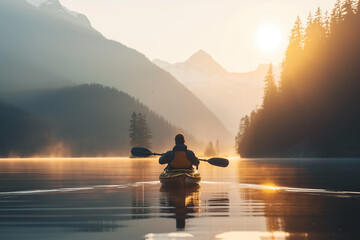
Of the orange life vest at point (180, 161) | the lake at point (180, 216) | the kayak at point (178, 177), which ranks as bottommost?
the lake at point (180, 216)

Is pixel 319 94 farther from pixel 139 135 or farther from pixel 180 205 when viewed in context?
pixel 180 205

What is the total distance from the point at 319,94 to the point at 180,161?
9101 centimetres

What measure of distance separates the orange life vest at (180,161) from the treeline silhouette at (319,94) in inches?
2973

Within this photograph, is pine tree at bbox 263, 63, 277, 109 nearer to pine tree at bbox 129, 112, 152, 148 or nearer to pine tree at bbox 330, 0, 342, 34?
pine tree at bbox 330, 0, 342, 34

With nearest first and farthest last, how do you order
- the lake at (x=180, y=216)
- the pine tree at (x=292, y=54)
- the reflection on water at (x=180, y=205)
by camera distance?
the lake at (x=180, y=216)
the reflection on water at (x=180, y=205)
the pine tree at (x=292, y=54)

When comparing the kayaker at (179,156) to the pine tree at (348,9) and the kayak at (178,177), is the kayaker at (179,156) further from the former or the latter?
the pine tree at (348,9)

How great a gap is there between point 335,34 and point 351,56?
623 cm

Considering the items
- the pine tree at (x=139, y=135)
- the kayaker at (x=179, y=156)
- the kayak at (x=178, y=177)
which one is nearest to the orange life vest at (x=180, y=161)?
the kayaker at (x=179, y=156)

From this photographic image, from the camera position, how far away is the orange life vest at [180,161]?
82.3ft

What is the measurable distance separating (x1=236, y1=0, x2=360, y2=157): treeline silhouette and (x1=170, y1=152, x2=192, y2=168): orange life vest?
75.5 meters

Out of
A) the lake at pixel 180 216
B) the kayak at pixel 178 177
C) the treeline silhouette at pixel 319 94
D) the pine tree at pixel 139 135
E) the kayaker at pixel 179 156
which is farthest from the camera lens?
the pine tree at pixel 139 135

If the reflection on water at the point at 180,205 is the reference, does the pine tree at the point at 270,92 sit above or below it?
above

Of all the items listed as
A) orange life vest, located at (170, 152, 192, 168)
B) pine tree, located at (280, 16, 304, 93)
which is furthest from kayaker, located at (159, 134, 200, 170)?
pine tree, located at (280, 16, 304, 93)

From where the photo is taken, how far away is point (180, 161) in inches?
995
